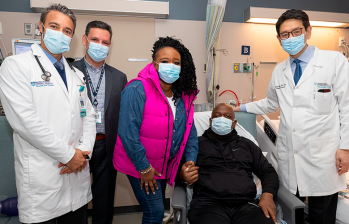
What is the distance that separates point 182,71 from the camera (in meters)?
1.60

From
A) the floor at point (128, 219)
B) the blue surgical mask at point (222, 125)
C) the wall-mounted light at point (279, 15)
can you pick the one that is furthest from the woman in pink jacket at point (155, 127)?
the wall-mounted light at point (279, 15)

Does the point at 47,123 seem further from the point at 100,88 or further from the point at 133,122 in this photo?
the point at 100,88

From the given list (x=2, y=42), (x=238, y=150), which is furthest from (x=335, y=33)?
(x=2, y=42)

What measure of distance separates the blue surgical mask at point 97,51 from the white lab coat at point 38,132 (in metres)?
0.51

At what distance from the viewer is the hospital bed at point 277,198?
1396mm

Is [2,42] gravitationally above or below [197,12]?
below

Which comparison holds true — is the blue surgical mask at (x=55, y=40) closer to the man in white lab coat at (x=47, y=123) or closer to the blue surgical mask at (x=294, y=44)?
the man in white lab coat at (x=47, y=123)

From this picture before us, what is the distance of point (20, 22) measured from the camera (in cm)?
269

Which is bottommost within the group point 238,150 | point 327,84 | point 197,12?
point 238,150

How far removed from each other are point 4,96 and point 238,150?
5.38 ft

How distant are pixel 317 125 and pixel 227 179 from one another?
755 mm

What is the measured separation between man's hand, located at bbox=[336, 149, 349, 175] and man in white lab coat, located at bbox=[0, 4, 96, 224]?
5.67 ft

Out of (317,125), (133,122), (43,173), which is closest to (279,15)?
(317,125)

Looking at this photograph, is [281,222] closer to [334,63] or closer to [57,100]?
[334,63]
